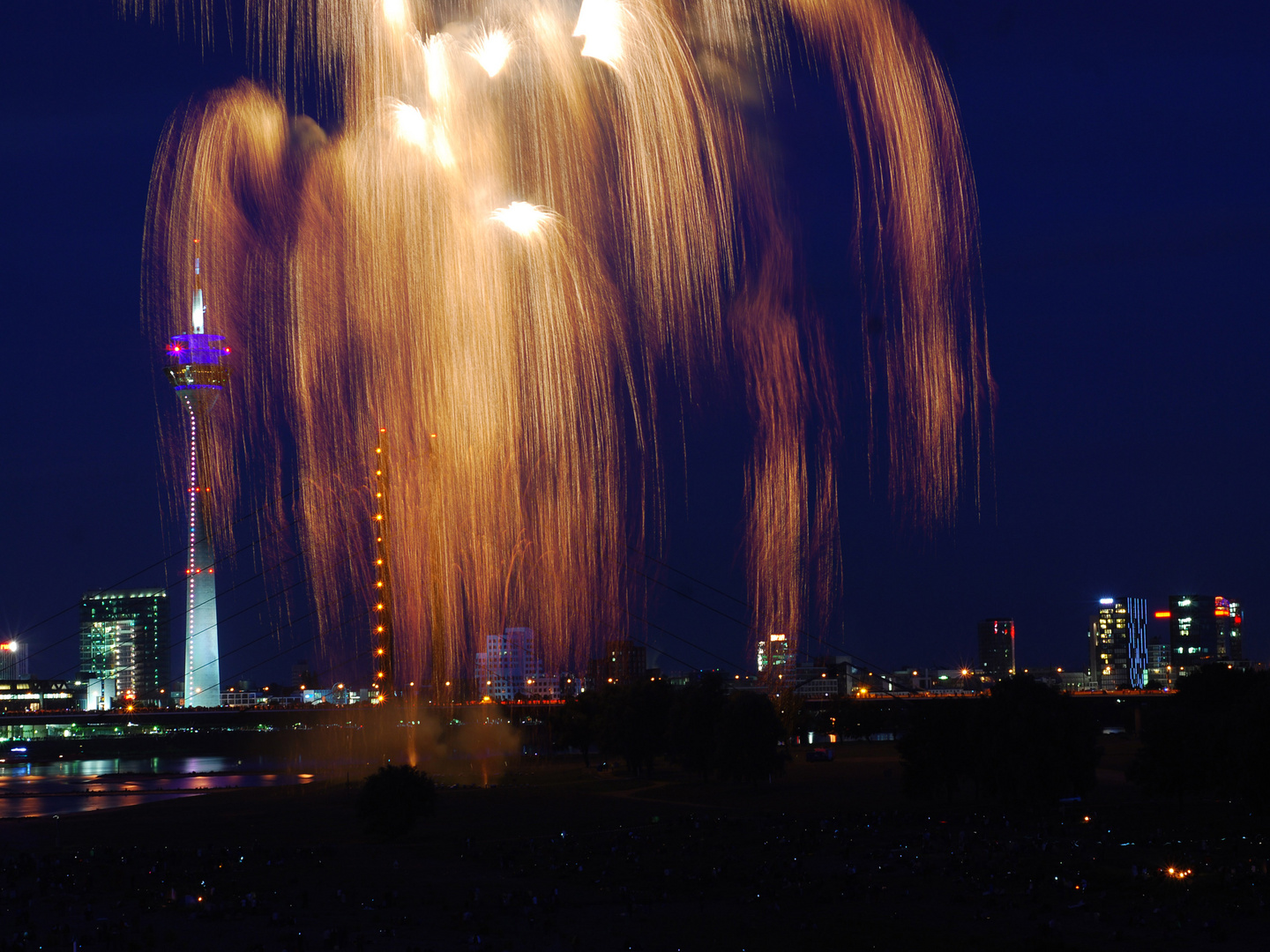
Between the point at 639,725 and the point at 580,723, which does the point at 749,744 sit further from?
the point at 580,723

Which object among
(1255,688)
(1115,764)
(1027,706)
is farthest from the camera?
(1115,764)

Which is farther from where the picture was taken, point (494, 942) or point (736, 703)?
point (736, 703)

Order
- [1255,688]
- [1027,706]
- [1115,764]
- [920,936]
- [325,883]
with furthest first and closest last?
1. [1115,764]
2. [1027,706]
3. [1255,688]
4. [325,883]
5. [920,936]

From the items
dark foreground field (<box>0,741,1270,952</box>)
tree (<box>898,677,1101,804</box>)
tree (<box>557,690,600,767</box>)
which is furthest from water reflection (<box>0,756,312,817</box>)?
tree (<box>898,677,1101,804</box>)

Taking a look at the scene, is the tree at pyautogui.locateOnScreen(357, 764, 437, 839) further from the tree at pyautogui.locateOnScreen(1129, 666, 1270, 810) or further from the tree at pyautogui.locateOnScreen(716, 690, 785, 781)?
the tree at pyautogui.locateOnScreen(1129, 666, 1270, 810)

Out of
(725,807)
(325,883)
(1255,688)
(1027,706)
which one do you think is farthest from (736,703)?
(325,883)

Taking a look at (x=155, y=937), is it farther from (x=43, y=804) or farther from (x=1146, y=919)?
(x=43, y=804)

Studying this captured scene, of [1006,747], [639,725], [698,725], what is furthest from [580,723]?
[1006,747]
